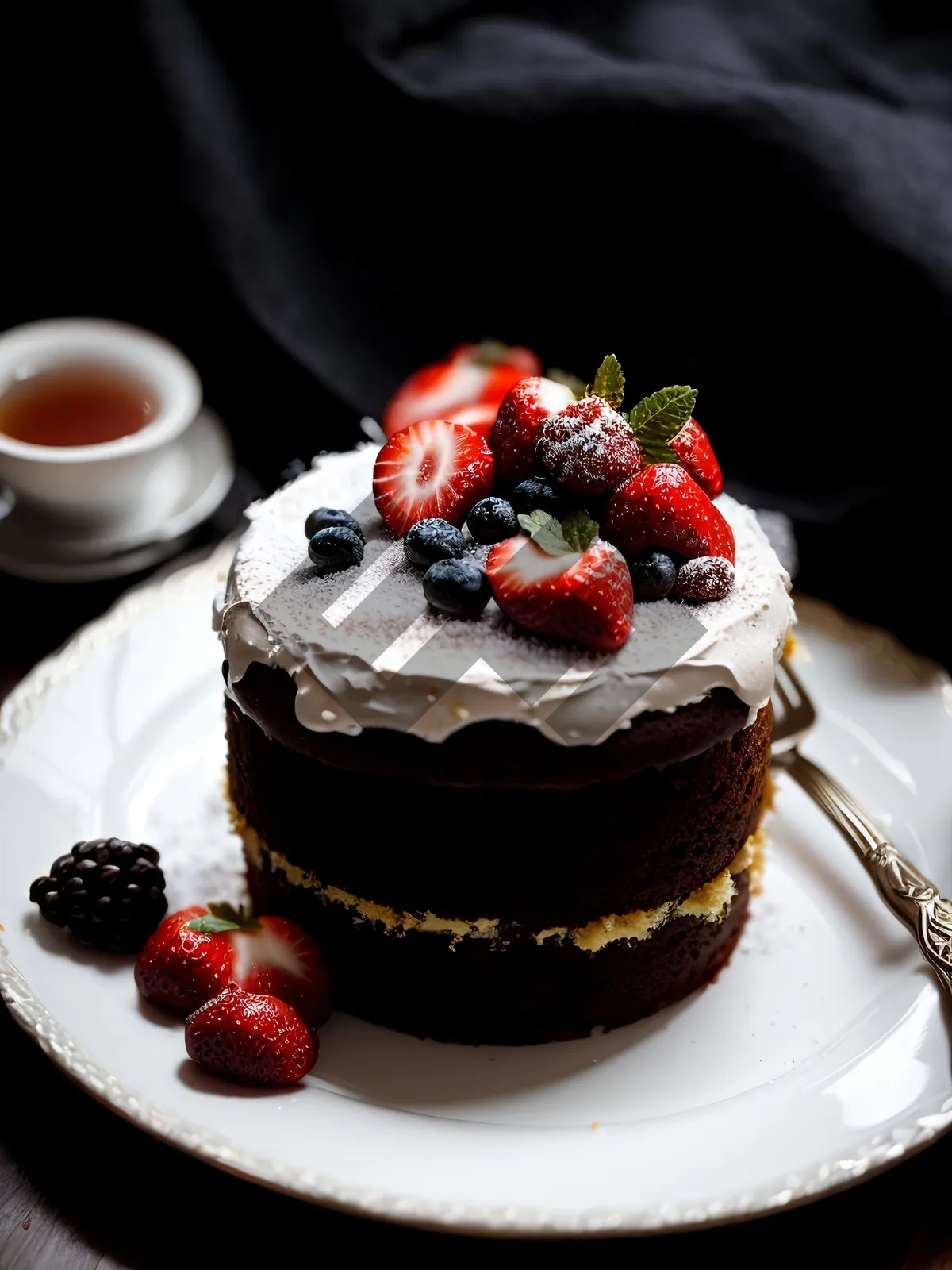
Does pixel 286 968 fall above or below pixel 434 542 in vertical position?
below

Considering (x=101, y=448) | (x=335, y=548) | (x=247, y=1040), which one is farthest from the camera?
(x=101, y=448)

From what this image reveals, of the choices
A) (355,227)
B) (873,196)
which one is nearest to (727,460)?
(873,196)

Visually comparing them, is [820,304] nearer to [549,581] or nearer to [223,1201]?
→ [549,581]

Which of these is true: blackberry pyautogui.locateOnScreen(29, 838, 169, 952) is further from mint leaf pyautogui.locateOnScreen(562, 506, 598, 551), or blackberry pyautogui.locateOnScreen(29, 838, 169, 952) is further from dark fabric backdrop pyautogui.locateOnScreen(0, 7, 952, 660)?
dark fabric backdrop pyautogui.locateOnScreen(0, 7, 952, 660)

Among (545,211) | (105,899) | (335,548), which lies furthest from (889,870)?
(545,211)

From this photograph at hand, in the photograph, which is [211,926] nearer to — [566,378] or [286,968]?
[286,968]

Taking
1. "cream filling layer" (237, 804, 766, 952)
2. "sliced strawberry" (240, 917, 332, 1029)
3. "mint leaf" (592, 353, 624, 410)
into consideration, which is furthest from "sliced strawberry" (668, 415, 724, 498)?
"sliced strawberry" (240, 917, 332, 1029)

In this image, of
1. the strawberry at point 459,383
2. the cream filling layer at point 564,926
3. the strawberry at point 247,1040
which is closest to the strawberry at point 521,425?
the cream filling layer at point 564,926
